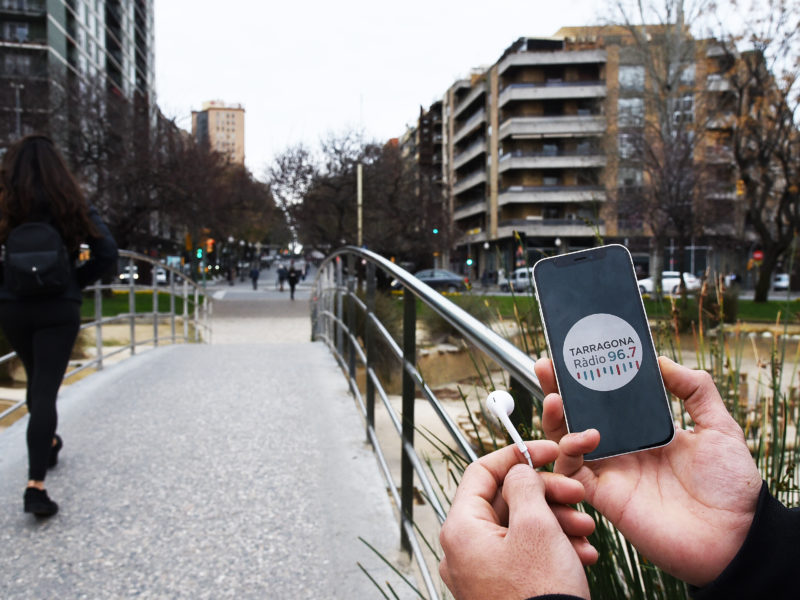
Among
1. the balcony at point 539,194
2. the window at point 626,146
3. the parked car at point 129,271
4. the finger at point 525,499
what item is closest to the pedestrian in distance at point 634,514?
the finger at point 525,499

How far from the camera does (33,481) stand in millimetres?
2785

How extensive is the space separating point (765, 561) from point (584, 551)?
0.60 ft

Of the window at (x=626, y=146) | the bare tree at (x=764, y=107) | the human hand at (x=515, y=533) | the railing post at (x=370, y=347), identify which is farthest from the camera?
the window at (x=626, y=146)

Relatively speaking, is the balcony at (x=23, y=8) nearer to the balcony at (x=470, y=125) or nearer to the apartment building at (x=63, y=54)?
the apartment building at (x=63, y=54)

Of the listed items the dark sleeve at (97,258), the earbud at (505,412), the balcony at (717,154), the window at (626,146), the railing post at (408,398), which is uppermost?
the window at (626,146)

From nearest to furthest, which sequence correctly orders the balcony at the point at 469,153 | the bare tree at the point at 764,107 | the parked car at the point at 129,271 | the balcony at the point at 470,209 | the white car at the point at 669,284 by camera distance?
the white car at the point at 669,284 < the parked car at the point at 129,271 < the bare tree at the point at 764,107 < the balcony at the point at 470,209 < the balcony at the point at 469,153

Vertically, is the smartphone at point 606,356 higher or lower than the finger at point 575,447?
higher

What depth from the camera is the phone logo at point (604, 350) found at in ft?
2.85

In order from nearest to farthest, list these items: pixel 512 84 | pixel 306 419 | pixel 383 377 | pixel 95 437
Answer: pixel 95 437, pixel 306 419, pixel 383 377, pixel 512 84

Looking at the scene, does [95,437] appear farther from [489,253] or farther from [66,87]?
[489,253]

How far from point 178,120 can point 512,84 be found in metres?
37.3

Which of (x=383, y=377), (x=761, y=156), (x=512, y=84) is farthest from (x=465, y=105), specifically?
(x=383, y=377)

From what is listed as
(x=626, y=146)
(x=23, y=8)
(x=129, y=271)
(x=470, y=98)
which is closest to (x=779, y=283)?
(x=626, y=146)

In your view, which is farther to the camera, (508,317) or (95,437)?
(95,437)
